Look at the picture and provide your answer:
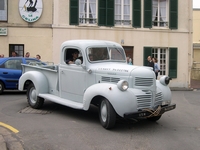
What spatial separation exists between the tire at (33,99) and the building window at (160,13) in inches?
454

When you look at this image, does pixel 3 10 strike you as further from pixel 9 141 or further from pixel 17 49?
pixel 9 141

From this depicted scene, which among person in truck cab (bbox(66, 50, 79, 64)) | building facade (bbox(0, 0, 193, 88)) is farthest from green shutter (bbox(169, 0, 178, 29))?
person in truck cab (bbox(66, 50, 79, 64))

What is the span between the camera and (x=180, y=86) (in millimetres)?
18656

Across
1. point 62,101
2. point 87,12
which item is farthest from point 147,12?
point 62,101

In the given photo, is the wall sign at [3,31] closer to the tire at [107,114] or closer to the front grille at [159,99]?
the tire at [107,114]

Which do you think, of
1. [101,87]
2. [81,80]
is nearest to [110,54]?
[81,80]

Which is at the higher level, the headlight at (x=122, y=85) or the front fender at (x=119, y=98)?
the headlight at (x=122, y=85)


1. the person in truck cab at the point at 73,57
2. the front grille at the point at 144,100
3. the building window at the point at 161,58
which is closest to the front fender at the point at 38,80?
the person in truck cab at the point at 73,57

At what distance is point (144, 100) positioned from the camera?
648 cm

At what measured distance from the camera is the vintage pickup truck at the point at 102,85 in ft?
20.7

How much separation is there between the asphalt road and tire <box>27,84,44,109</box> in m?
0.18

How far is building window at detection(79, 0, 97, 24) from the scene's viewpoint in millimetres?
17375

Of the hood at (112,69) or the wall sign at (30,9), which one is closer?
the hood at (112,69)

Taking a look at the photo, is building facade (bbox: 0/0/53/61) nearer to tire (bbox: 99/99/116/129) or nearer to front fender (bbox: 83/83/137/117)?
tire (bbox: 99/99/116/129)
